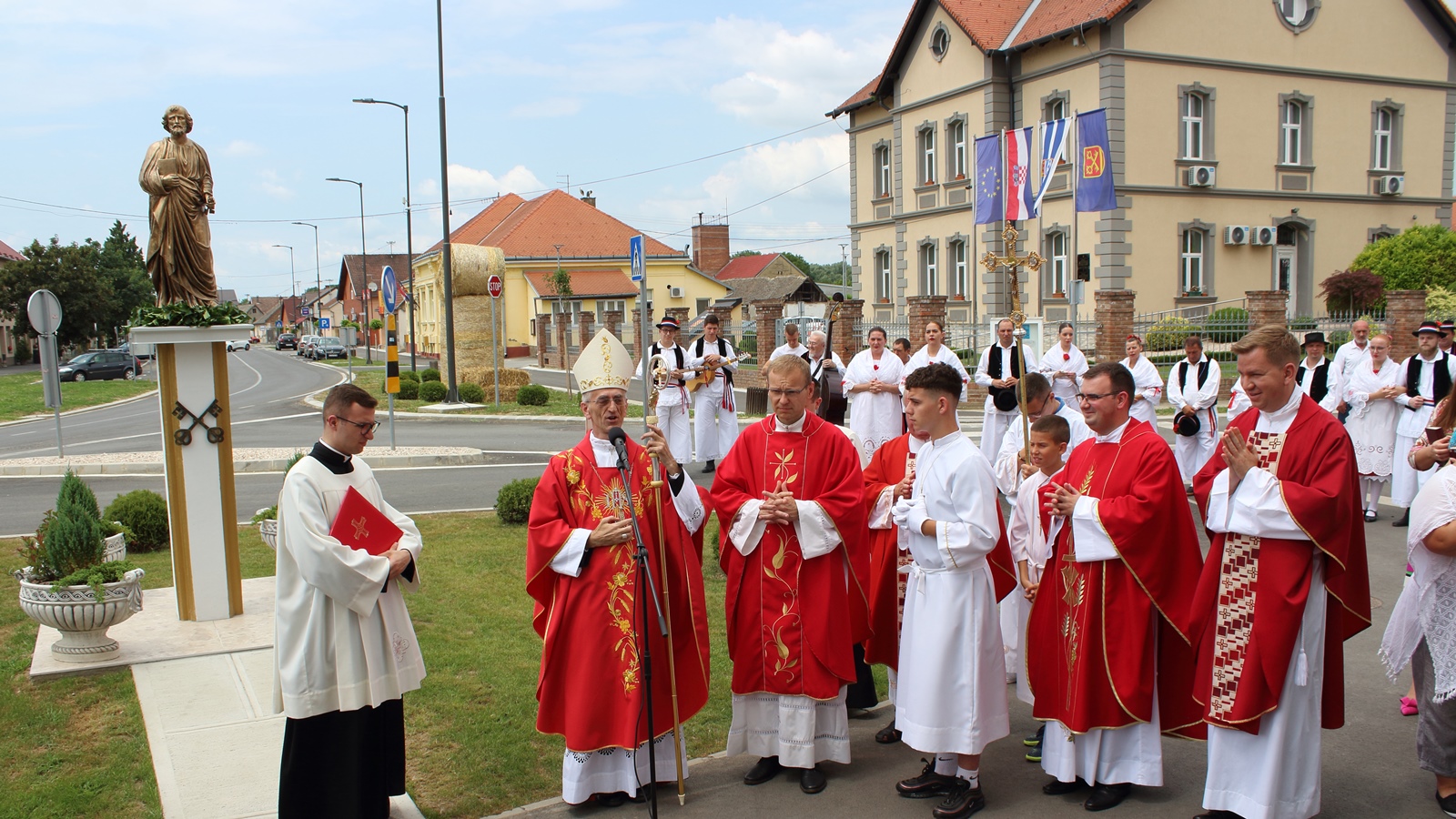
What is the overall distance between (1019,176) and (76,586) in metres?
17.6

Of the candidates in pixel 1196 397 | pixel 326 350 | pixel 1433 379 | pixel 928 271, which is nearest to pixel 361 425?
pixel 1196 397

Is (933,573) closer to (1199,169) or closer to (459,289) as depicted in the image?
(459,289)

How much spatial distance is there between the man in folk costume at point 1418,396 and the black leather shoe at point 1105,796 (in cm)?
772

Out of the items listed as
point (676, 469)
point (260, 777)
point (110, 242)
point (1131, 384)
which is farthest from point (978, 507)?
point (110, 242)

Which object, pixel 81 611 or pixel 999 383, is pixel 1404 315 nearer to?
pixel 999 383

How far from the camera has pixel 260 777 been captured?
5074 millimetres

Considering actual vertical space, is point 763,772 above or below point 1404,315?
below

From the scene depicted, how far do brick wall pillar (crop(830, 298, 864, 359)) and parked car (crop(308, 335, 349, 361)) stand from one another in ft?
164

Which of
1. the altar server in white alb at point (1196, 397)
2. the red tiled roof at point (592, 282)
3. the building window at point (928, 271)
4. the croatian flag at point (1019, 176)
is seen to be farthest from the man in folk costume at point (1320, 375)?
the red tiled roof at point (592, 282)

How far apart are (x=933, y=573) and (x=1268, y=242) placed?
107 ft

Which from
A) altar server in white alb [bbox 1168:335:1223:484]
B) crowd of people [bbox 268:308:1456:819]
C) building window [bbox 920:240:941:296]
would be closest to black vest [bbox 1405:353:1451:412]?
altar server in white alb [bbox 1168:335:1223:484]

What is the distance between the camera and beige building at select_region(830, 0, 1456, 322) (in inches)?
1203

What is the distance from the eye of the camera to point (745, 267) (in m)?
83.1

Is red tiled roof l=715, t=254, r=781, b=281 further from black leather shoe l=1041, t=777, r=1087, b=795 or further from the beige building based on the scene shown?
black leather shoe l=1041, t=777, r=1087, b=795
